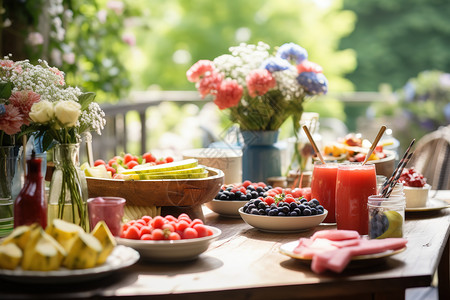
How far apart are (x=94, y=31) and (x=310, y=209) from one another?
3.60 meters

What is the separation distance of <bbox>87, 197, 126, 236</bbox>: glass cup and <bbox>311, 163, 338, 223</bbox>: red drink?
28.8 inches

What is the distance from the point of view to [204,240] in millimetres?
1441

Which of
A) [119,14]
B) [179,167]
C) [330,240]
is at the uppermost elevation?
[119,14]

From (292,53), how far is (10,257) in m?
1.55

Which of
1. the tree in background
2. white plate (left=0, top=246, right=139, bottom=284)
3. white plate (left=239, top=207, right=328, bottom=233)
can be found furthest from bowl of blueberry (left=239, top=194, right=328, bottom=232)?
the tree in background

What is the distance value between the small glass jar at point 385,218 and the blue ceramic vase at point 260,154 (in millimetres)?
877

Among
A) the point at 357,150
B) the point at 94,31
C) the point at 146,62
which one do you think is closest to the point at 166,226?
the point at 357,150

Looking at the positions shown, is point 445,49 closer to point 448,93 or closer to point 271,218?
point 448,93

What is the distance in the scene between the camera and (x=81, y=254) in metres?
1.25

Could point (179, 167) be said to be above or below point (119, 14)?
below

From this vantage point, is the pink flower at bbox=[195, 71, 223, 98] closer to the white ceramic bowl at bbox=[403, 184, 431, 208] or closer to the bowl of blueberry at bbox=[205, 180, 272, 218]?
the bowl of blueberry at bbox=[205, 180, 272, 218]

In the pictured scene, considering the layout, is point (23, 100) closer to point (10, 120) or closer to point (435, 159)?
point (10, 120)

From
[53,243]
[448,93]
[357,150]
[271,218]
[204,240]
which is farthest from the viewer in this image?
[448,93]

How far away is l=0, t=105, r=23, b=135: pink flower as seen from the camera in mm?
1623
